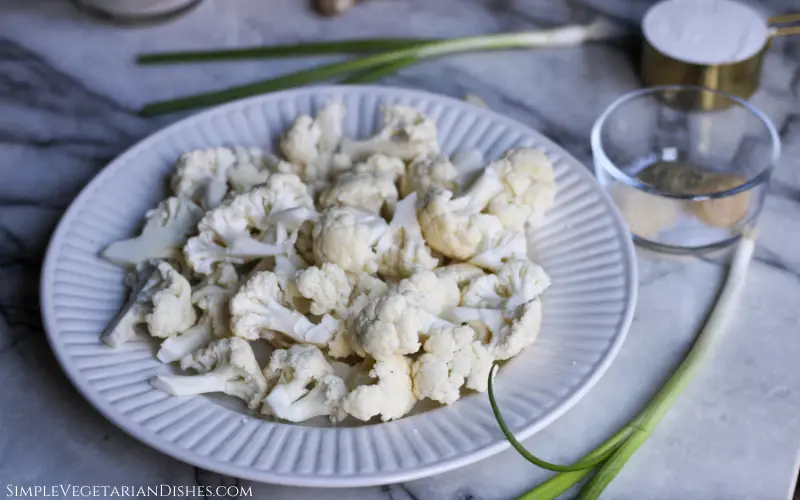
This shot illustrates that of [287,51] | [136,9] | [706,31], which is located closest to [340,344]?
[287,51]

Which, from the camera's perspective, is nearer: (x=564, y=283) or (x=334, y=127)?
(x=564, y=283)

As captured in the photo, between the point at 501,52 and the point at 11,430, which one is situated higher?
the point at 501,52

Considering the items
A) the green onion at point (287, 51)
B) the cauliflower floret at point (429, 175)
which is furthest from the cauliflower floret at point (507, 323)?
the green onion at point (287, 51)

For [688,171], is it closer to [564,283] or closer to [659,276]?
[659,276]

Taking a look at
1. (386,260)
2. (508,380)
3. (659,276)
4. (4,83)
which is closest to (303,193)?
(386,260)

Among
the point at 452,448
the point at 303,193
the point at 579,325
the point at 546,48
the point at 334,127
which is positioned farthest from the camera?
the point at 546,48

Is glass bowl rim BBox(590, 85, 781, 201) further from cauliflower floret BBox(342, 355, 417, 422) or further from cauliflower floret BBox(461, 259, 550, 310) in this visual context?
cauliflower floret BBox(342, 355, 417, 422)
